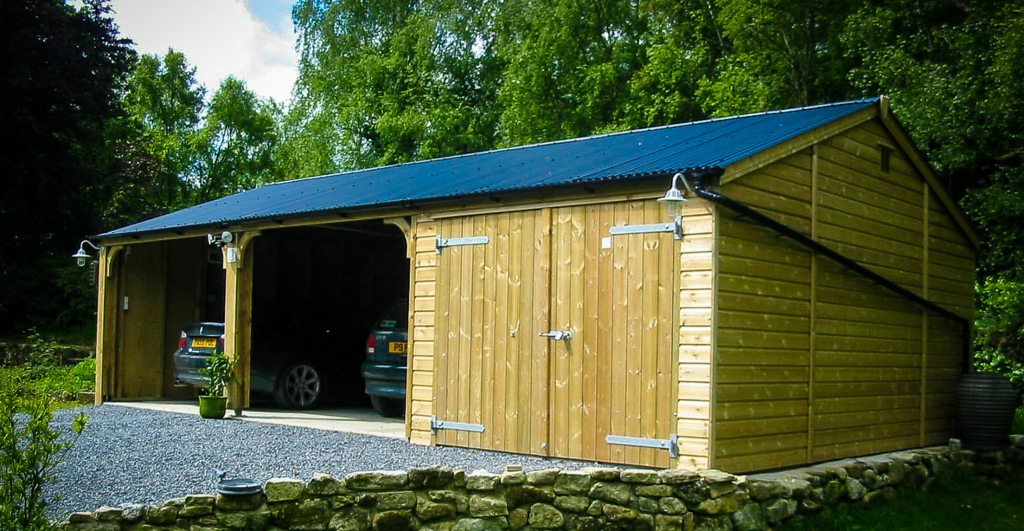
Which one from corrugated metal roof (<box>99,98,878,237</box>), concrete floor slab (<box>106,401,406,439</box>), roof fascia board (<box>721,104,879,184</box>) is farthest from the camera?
concrete floor slab (<box>106,401,406,439</box>)

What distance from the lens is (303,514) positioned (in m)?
6.35

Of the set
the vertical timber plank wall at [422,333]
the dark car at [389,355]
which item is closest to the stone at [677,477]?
the vertical timber plank wall at [422,333]

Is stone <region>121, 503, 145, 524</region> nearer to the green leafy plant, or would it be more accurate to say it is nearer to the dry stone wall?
the dry stone wall

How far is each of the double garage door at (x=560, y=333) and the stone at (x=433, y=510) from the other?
1.89m

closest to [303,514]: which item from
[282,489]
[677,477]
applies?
[282,489]

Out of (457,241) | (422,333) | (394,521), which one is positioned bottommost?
(394,521)

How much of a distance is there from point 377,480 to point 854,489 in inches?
161

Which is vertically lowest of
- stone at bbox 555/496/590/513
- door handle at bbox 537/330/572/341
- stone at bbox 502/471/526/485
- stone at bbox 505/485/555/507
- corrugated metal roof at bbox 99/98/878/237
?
stone at bbox 555/496/590/513

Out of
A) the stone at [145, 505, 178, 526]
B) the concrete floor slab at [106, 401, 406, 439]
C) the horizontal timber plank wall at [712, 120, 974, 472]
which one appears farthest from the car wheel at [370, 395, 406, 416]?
the stone at [145, 505, 178, 526]

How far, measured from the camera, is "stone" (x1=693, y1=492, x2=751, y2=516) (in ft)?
23.9

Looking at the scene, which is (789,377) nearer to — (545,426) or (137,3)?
(545,426)

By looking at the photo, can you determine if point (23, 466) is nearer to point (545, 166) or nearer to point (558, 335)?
point (558, 335)

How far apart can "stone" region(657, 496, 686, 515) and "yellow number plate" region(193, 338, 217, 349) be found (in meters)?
7.44

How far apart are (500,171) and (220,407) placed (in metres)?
4.28
